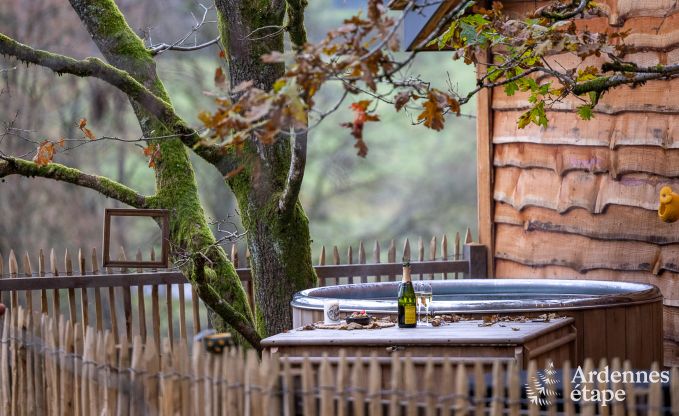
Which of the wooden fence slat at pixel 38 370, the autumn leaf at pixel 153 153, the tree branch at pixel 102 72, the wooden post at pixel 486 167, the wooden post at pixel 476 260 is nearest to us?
the wooden fence slat at pixel 38 370

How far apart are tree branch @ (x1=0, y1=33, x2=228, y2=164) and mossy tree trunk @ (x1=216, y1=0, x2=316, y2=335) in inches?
20.6

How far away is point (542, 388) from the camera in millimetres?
3684

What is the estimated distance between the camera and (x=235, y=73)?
6910mm

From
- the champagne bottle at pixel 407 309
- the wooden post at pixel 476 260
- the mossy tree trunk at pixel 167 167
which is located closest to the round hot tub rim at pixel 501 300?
the champagne bottle at pixel 407 309

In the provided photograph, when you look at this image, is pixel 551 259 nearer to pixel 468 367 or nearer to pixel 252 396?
pixel 468 367

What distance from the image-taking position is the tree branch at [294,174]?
5676 mm

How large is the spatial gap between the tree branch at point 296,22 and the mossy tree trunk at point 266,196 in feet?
2.35

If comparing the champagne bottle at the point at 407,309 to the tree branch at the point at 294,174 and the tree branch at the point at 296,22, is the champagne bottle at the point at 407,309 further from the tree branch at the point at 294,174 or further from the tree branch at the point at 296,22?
the tree branch at the point at 296,22

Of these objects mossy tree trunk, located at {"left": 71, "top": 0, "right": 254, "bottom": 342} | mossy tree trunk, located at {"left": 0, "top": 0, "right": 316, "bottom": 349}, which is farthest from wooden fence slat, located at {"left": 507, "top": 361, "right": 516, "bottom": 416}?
mossy tree trunk, located at {"left": 71, "top": 0, "right": 254, "bottom": 342}

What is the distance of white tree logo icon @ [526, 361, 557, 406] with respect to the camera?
3.41 metres

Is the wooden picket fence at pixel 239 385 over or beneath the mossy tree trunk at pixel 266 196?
beneath

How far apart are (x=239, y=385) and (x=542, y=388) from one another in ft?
3.71

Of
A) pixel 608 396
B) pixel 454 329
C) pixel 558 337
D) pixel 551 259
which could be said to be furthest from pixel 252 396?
pixel 551 259

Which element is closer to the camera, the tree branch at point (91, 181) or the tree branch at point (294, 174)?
the tree branch at point (294, 174)
